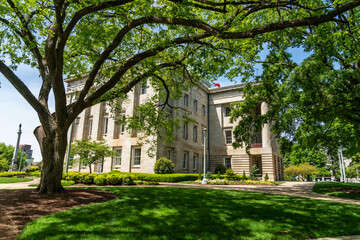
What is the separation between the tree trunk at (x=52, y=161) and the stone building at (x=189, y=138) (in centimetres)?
1518

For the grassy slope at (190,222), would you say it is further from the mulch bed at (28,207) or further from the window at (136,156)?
the window at (136,156)

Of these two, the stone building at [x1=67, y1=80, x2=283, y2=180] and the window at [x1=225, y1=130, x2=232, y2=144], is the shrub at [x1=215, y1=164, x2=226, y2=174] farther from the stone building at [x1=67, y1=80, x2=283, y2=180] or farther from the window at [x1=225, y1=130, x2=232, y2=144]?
the window at [x1=225, y1=130, x2=232, y2=144]

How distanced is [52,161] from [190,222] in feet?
21.3

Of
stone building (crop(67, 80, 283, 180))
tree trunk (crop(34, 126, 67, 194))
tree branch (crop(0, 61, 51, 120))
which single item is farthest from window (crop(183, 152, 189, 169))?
tree branch (crop(0, 61, 51, 120))

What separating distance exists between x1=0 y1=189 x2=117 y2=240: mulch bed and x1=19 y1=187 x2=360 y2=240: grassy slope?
0.35m

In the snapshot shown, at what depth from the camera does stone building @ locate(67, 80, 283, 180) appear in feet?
95.2

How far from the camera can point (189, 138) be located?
111 ft

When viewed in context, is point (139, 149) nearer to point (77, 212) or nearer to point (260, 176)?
point (260, 176)

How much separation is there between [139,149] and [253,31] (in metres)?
23.8

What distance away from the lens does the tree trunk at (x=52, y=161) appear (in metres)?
9.25

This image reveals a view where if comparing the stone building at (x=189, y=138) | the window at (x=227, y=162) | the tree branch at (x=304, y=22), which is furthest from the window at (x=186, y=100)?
the tree branch at (x=304, y=22)

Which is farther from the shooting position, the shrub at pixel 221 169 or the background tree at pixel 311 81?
A: the shrub at pixel 221 169

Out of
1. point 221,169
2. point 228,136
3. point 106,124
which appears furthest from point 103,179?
point 228,136

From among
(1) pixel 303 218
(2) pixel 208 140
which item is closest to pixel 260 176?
(2) pixel 208 140
